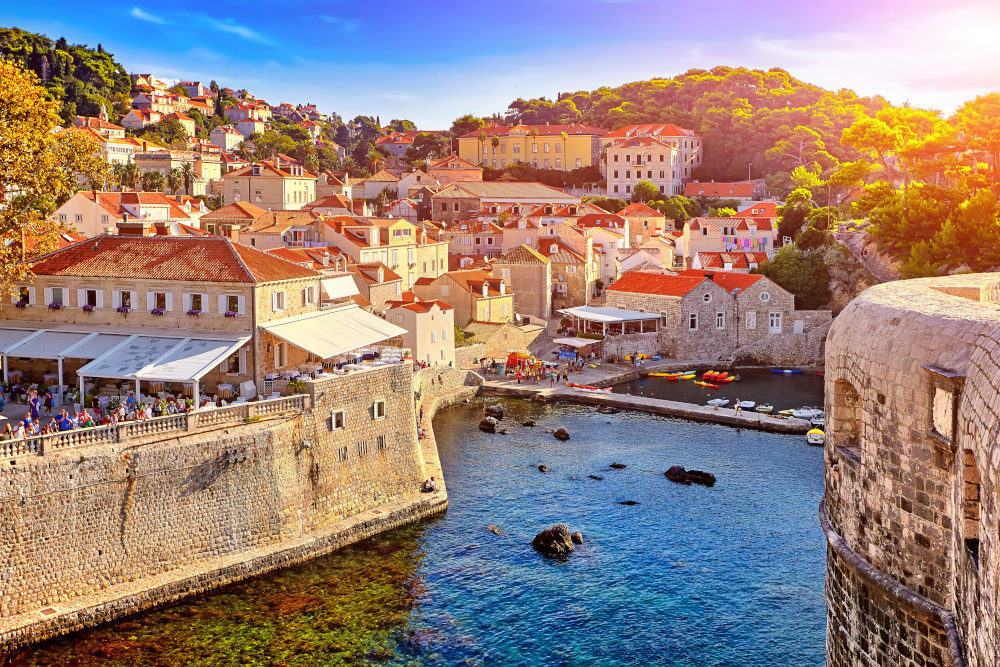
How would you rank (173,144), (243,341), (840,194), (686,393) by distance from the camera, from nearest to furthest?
(243,341) → (686,393) → (840,194) → (173,144)

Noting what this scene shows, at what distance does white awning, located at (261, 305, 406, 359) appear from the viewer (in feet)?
96.5

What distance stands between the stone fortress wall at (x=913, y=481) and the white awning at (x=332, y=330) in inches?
762

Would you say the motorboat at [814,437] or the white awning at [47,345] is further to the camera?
the motorboat at [814,437]

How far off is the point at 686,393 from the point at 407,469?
75.2 ft

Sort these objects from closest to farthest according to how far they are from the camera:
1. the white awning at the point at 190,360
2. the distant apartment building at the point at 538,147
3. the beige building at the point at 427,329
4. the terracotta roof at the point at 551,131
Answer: the white awning at the point at 190,360 → the beige building at the point at 427,329 → the distant apartment building at the point at 538,147 → the terracotta roof at the point at 551,131

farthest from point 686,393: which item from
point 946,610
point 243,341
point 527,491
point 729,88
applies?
point 729,88

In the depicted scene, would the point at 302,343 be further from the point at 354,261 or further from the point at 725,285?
the point at 725,285

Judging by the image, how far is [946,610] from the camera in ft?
32.9

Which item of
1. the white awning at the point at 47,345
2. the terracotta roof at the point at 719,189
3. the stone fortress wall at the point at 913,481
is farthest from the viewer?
the terracotta roof at the point at 719,189

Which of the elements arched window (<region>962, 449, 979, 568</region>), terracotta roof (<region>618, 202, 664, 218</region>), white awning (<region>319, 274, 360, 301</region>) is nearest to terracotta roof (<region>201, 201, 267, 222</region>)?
white awning (<region>319, 274, 360, 301</region>)

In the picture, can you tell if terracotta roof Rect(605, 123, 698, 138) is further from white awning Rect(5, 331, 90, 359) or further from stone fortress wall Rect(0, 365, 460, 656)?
white awning Rect(5, 331, 90, 359)

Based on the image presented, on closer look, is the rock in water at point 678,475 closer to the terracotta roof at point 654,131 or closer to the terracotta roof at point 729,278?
the terracotta roof at point 729,278

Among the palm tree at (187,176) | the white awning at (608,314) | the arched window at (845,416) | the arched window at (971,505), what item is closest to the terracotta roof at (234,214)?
the white awning at (608,314)

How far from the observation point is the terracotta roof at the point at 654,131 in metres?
114
